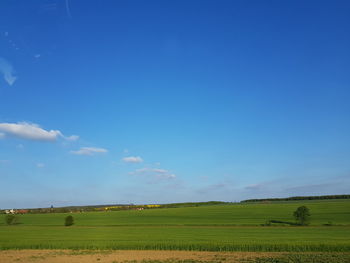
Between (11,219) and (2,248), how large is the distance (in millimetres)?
52166

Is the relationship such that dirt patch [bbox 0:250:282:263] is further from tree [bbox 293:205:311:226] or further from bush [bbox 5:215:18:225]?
bush [bbox 5:215:18:225]

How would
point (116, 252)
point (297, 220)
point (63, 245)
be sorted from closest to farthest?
point (116, 252)
point (63, 245)
point (297, 220)

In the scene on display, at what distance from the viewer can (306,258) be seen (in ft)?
78.8

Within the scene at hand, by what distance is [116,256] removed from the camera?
90.3 feet

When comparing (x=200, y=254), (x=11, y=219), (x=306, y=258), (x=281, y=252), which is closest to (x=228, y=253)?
(x=200, y=254)

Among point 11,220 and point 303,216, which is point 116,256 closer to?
point 303,216

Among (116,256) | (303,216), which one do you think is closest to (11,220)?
(116,256)

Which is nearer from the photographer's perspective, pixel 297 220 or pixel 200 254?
pixel 200 254

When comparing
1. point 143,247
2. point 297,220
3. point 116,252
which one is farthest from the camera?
point 297,220

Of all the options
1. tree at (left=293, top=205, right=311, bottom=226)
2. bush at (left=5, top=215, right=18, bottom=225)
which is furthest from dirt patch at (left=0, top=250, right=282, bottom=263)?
bush at (left=5, top=215, right=18, bottom=225)

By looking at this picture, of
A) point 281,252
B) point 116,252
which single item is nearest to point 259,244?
point 281,252

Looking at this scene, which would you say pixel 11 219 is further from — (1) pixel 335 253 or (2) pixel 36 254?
(1) pixel 335 253

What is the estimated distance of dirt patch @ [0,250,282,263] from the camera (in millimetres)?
25531

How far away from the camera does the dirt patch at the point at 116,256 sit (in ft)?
83.8
